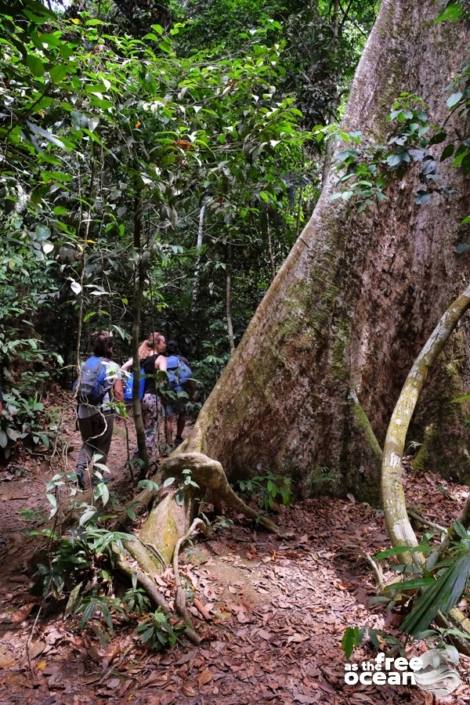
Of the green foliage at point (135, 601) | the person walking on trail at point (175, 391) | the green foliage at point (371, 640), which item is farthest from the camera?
the person walking on trail at point (175, 391)

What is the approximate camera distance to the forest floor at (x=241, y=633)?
2273 mm

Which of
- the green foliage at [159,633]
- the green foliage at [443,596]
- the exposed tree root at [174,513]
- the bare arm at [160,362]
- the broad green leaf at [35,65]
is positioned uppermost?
the broad green leaf at [35,65]

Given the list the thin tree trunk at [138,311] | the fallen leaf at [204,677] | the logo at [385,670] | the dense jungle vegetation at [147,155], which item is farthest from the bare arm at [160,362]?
the logo at [385,670]

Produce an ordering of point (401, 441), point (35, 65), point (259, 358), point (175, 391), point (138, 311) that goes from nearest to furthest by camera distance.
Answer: point (35, 65) < point (401, 441) < point (138, 311) < point (259, 358) < point (175, 391)

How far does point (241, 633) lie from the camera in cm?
270

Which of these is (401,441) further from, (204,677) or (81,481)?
(81,481)

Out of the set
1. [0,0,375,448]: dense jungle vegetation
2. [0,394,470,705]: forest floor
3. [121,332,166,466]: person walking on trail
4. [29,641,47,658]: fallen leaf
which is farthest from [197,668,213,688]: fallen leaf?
[121,332,166,466]: person walking on trail

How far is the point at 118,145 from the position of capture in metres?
3.53

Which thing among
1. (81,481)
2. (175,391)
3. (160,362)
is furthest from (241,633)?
(175,391)

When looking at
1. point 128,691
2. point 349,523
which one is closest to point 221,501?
point 349,523

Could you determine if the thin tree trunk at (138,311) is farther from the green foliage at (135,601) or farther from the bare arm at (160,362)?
the green foliage at (135,601)

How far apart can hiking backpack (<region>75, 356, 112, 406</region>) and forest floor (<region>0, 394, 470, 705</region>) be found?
1350 millimetres

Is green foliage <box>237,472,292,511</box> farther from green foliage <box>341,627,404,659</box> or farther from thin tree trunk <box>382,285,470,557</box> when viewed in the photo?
green foliage <box>341,627,404,659</box>

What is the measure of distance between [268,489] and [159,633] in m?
1.70
